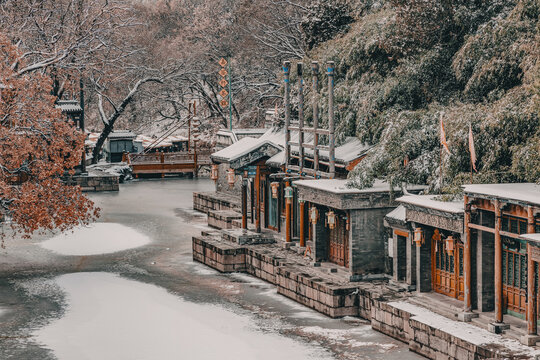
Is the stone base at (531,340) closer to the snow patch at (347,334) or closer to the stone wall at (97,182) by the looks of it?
the snow patch at (347,334)

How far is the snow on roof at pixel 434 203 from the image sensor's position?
20.3 m

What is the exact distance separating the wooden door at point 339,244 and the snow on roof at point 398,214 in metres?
2.32

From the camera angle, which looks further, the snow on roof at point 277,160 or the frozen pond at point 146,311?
the snow on roof at point 277,160

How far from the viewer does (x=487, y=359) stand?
56.2 ft

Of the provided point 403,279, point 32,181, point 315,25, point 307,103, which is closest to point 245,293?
point 403,279

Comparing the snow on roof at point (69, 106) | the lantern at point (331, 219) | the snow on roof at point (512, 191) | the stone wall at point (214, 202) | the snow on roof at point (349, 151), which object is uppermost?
the snow on roof at point (69, 106)

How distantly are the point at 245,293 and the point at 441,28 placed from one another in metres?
10.1

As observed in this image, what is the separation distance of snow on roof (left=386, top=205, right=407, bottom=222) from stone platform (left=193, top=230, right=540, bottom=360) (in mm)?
1860

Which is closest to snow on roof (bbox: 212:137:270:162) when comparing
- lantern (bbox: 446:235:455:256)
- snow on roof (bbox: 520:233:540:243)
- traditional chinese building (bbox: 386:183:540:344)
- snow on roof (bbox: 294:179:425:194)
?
snow on roof (bbox: 294:179:425:194)

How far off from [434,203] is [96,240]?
18.0 metres

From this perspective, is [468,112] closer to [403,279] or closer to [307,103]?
[403,279]

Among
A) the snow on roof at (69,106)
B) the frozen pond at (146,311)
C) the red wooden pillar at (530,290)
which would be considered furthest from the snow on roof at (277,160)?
the snow on roof at (69,106)

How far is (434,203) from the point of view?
68.9 feet

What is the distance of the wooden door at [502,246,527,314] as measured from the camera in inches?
755
